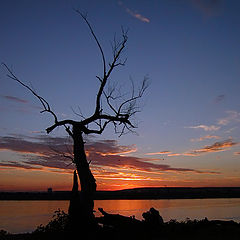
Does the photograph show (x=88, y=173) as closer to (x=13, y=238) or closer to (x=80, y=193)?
(x=80, y=193)

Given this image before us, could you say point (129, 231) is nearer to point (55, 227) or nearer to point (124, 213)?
point (55, 227)

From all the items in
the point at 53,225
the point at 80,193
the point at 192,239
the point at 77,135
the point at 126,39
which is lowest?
the point at 192,239

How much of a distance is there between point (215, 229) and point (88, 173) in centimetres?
790

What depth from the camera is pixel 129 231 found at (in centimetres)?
1515

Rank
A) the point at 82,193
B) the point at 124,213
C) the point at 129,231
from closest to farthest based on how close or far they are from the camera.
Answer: the point at 129,231
the point at 82,193
the point at 124,213

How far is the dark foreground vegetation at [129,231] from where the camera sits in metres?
14.2

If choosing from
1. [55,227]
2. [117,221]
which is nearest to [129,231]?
[117,221]

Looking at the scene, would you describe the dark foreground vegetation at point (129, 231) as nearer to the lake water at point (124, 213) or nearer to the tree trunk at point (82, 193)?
the tree trunk at point (82, 193)

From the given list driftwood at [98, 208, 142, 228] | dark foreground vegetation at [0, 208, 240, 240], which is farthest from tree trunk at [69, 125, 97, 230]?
driftwood at [98, 208, 142, 228]

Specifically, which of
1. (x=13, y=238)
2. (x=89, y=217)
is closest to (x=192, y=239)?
(x=89, y=217)

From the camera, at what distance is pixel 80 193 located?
16234 mm

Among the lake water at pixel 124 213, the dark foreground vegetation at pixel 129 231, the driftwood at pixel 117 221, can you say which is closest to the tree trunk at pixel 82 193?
the dark foreground vegetation at pixel 129 231

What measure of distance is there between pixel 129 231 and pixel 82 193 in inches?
115

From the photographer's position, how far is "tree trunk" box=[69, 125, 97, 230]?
1430cm
